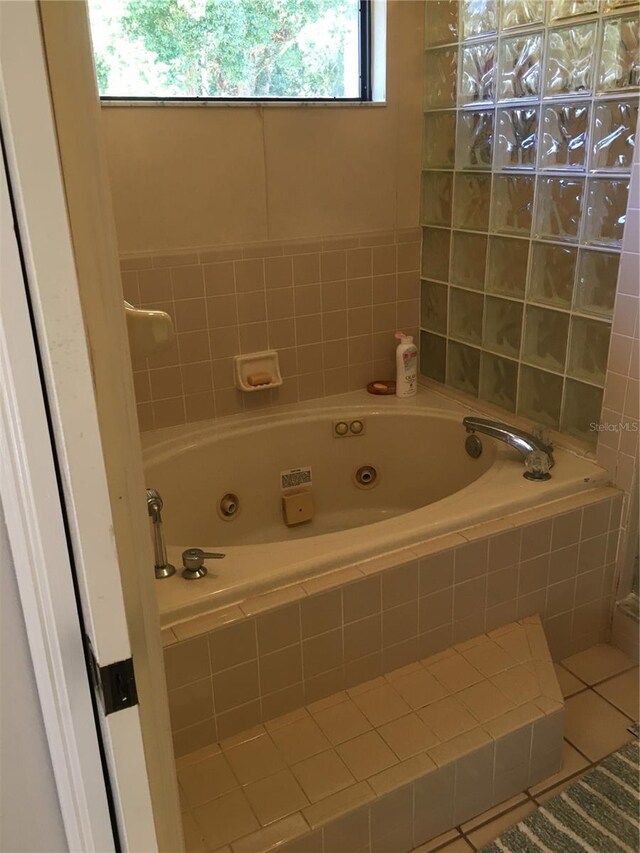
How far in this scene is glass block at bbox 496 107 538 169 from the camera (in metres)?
1.92

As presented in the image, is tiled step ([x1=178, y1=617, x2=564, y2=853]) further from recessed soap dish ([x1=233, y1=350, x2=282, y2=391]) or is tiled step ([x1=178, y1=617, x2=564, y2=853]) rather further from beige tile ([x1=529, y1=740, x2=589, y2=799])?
recessed soap dish ([x1=233, y1=350, x2=282, y2=391])

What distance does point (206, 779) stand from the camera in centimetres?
137

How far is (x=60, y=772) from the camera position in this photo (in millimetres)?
674

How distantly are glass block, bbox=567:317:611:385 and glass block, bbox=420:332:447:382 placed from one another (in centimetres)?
54

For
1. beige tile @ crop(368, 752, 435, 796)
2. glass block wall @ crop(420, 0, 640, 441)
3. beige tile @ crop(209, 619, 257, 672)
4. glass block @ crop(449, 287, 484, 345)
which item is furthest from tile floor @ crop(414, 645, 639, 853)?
glass block @ crop(449, 287, 484, 345)

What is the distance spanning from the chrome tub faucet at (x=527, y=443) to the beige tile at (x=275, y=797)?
0.94 m

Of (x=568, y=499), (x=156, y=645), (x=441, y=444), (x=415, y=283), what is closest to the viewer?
(x=156, y=645)

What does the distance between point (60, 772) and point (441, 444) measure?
5.73 ft

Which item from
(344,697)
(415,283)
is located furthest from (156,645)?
(415,283)

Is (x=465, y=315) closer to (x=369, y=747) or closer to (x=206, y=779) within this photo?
(x=369, y=747)

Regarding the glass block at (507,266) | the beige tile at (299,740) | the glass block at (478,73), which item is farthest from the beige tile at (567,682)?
the glass block at (478,73)

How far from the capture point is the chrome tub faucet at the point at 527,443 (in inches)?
73.7

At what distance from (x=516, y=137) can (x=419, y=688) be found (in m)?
1.44

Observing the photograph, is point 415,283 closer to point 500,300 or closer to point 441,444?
point 500,300
